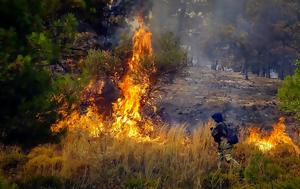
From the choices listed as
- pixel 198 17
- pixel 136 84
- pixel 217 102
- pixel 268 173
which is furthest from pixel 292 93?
pixel 198 17

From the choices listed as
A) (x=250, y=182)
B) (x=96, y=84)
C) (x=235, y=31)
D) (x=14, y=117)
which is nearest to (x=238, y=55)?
(x=235, y=31)

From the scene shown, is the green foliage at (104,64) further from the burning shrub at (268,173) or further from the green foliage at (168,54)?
the burning shrub at (268,173)

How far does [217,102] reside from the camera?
16.7 meters

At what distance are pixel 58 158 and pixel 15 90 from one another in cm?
279

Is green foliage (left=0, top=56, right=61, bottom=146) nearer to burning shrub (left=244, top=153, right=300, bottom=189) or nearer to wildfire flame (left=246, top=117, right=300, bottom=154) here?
burning shrub (left=244, top=153, right=300, bottom=189)

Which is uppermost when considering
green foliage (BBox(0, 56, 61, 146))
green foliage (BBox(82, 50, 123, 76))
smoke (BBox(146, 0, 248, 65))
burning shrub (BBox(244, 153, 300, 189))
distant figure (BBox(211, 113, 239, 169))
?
smoke (BBox(146, 0, 248, 65))

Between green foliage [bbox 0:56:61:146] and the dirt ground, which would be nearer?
green foliage [bbox 0:56:61:146]

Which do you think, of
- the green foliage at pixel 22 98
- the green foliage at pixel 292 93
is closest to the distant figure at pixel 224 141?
the green foliage at pixel 292 93

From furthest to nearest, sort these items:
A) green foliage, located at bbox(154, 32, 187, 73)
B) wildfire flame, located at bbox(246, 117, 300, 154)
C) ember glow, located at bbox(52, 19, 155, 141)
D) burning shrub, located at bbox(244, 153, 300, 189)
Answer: green foliage, located at bbox(154, 32, 187, 73) → ember glow, located at bbox(52, 19, 155, 141) → wildfire flame, located at bbox(246, 117, 300, 154) → burning shrub, located at bbox(244, 153, 300, 189)

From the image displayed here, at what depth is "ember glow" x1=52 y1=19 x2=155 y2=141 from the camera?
396 inches

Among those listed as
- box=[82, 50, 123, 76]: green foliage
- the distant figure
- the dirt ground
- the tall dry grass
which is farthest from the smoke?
the tall dry grass

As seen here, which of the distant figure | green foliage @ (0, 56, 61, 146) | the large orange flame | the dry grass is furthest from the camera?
the large orange flame

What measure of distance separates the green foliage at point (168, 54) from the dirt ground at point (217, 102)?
551 mm

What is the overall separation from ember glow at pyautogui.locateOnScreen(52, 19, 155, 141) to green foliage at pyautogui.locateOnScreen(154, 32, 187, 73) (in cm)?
31
